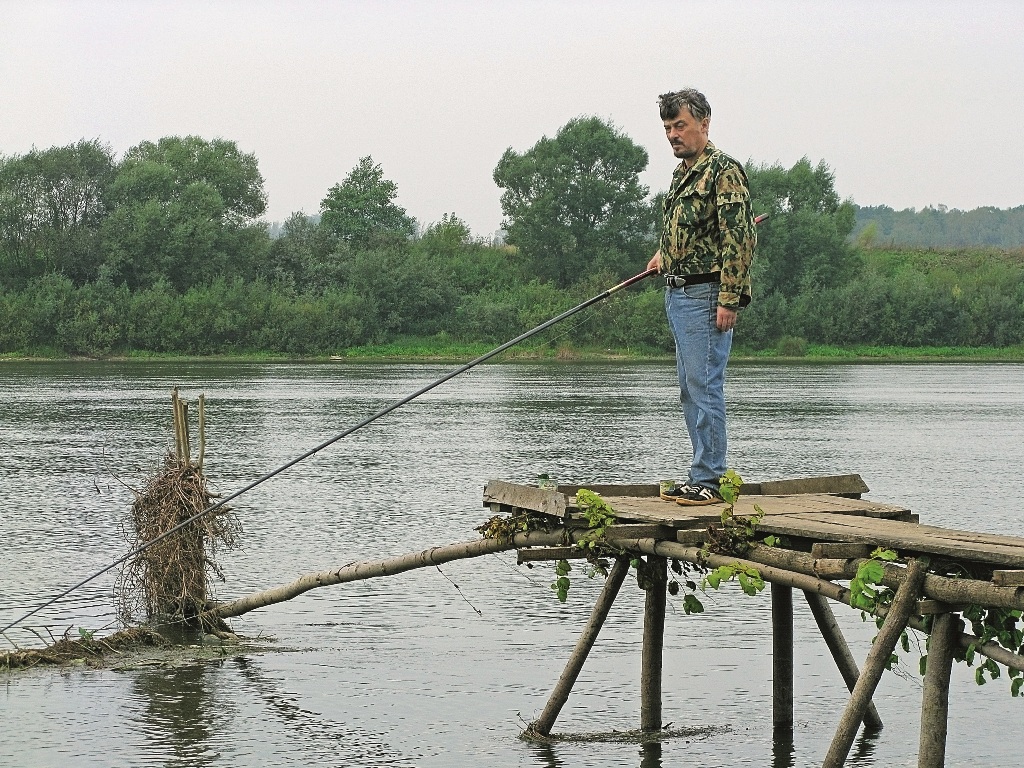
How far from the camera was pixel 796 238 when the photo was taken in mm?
113062

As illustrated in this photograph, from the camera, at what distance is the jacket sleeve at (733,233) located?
9805 millimetres

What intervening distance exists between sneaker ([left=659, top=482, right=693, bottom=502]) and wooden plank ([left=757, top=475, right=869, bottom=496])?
0.73m

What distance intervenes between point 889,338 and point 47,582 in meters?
97.6

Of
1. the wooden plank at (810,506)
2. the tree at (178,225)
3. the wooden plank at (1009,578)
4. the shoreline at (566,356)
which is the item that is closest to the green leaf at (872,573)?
the wooden plank at (1009,578)

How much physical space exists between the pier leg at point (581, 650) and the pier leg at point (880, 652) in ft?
7.55

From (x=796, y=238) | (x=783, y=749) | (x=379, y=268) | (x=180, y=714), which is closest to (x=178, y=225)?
(x=379, y=268)

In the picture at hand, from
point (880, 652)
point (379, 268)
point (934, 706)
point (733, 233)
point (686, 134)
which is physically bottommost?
point (934, 706)

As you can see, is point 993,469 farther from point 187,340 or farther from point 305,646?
point 187,340

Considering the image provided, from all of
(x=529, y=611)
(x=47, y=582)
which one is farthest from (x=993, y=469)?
(x=47, y=582)

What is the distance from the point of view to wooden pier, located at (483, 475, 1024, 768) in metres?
7.81

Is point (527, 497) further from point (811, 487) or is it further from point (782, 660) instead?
point (782, 660)

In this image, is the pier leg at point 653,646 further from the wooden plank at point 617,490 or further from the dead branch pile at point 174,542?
the dead branch pile at point 174,542

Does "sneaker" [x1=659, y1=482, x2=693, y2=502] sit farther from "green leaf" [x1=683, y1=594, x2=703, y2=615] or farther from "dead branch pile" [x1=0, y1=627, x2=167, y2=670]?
"dead branch pile" [x1=0, y1=627, x2=167, y2=670]

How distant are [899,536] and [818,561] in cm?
45
